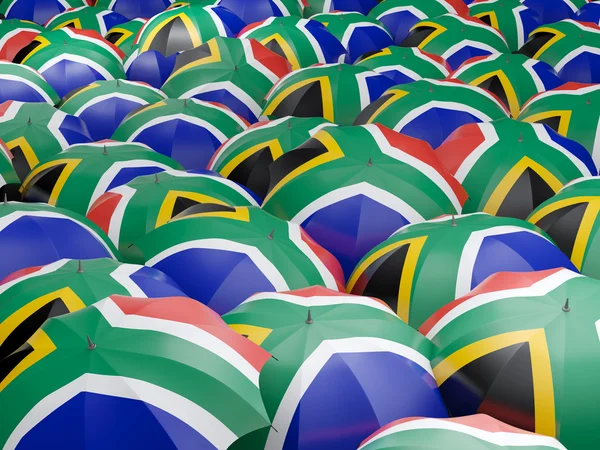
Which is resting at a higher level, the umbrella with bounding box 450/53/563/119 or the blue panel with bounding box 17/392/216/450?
the umbrella with bounding box 450/53/563/119

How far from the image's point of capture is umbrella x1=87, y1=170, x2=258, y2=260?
4.65 metres

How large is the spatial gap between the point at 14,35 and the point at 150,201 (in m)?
3.57

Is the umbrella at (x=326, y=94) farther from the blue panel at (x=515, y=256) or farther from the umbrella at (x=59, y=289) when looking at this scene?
the umbrella at (x=59, y=289)

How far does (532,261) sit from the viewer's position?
13.6 ft

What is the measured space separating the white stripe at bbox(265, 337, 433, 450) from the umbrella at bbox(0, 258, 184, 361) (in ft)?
2.43

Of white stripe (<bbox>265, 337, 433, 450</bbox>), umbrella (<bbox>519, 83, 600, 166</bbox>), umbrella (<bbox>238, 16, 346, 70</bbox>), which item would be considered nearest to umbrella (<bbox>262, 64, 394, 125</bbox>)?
umbrella (<bbox>238, 16, 346, 70</bbox>)

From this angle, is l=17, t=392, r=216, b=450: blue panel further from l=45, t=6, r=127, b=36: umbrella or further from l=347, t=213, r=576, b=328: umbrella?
l=45, t=6, r=127, b=36: umbrella

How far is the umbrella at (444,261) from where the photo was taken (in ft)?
13.4

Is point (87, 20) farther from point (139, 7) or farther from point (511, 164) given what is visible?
point (511, 164)

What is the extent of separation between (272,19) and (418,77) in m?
1.27

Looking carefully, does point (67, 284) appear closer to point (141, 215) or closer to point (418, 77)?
point (141, 215)

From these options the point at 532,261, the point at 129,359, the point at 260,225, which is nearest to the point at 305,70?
the point at 260,225

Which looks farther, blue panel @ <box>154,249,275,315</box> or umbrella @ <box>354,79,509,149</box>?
umbrella @ <box>354,79,509,149</box>

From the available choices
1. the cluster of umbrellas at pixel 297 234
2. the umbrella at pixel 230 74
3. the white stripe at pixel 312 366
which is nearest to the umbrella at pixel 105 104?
the cluster of umbrellas at pixel 297 234
